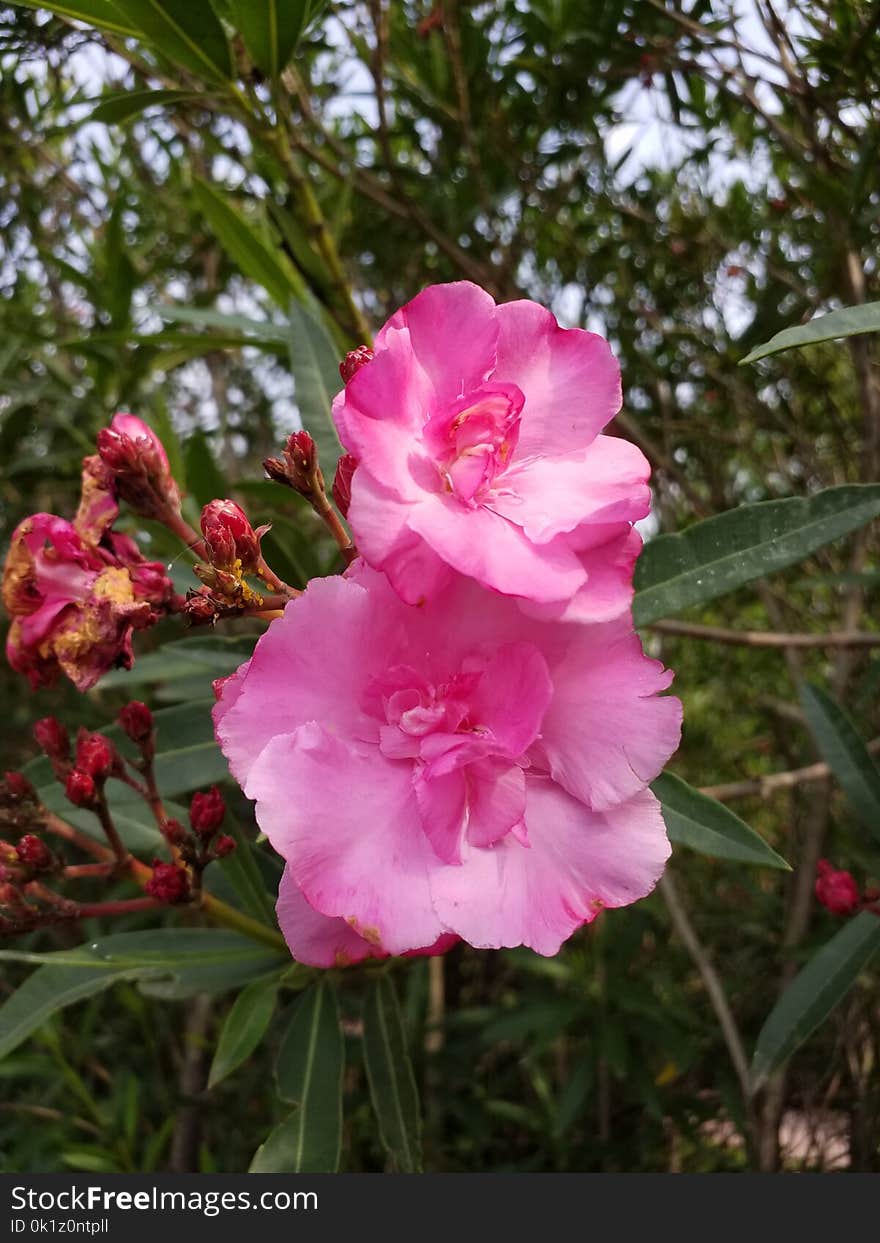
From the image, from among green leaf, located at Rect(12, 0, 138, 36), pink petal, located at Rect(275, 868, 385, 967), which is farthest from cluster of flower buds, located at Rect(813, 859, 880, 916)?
green leaf, located at Rect(12, 0, 138, 36)

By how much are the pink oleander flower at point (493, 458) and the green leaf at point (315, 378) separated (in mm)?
377

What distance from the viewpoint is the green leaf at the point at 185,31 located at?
40.3 inches

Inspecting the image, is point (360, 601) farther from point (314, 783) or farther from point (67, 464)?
point (67, 464)

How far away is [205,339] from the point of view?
1430mm

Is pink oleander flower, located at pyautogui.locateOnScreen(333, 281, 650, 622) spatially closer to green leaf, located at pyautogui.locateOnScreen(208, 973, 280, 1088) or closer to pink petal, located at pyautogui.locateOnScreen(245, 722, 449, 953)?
pink petal, located at pyautogui.locateOnScreen(245, 722, 449, 953)

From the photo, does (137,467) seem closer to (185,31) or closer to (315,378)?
(315,378)

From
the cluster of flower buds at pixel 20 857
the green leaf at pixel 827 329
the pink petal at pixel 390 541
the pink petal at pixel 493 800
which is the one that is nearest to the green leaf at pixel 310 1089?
the cluster of flower buds at pixel 20 857

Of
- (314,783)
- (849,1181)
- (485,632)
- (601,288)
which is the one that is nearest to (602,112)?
(601,288)

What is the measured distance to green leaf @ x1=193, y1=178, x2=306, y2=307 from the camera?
135 centimetres

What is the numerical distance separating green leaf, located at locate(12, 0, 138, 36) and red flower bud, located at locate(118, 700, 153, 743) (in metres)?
0.75

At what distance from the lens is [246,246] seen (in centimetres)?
138

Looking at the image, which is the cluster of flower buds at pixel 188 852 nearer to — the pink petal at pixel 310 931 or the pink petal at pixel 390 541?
the pink petal at pixel 310 931

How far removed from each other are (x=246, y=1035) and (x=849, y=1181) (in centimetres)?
91

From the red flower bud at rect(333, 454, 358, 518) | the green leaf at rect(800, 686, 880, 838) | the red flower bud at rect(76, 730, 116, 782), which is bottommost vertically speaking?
the green leaf at rect(800, 686, 880, 838)
